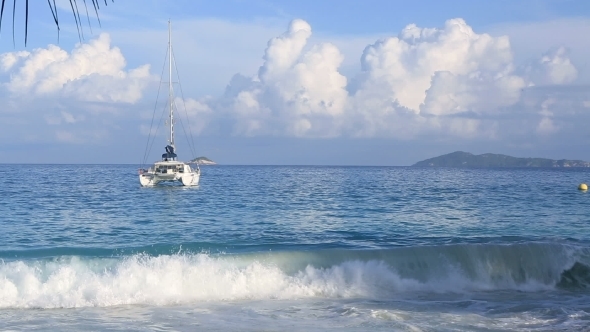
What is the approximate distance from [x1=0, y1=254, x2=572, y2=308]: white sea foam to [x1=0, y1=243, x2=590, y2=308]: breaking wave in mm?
26

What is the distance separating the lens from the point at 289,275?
17828mm

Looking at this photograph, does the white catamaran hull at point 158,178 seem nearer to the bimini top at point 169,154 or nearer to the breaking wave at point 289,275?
the bimini top at point 169,154

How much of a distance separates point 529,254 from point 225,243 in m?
10.6

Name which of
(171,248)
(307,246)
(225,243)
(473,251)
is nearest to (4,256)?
(171,248)

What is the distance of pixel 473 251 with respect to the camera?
19781 mm

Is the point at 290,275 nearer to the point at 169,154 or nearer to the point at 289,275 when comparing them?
the point at 289,275

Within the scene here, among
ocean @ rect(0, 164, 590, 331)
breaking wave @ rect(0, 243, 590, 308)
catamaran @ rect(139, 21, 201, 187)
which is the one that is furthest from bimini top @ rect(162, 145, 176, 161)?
breaking wave @ rect(0, 243, 590, 308)

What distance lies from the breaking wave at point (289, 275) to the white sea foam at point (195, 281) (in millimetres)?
26

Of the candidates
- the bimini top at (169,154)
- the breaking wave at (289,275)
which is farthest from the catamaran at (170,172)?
the breaking wave at (289,275)

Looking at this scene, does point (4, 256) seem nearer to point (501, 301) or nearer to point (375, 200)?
point (501, 301)

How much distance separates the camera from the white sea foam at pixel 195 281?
51.1 ft

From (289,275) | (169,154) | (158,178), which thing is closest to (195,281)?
(289,275)

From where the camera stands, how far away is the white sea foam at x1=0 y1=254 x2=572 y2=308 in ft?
51.1

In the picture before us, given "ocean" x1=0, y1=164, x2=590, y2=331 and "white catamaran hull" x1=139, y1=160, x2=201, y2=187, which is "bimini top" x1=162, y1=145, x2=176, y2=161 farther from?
"ocean" x1=0, y1=164, x2=590, y2=331
